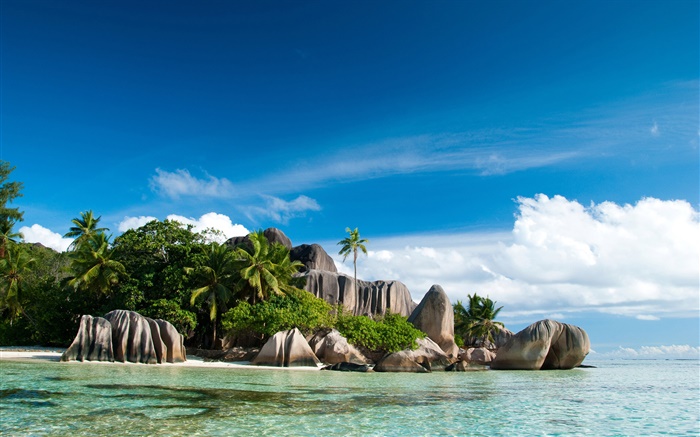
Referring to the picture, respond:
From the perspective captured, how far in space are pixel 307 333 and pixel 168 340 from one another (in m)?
7.13

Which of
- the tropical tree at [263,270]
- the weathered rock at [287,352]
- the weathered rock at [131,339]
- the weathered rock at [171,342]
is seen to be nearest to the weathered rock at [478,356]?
the weathered rock at [287,352]

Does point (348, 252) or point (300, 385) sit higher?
point (348, 252)

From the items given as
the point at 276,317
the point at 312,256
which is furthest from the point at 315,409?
the point at 312,256

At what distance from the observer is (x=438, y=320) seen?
101ft

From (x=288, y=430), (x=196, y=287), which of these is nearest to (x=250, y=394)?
(x=288, y=430)

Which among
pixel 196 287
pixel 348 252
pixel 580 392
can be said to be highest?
pixel 348 252

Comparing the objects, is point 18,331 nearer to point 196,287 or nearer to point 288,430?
point 196,287

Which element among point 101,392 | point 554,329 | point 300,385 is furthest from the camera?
point 554,329

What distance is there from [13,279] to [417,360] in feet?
77.0

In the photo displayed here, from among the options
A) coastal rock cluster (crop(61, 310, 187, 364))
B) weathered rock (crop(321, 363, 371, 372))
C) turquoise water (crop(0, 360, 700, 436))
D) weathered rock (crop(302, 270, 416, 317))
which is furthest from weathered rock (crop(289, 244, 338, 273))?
turquoise water (crop(0, 360, 700, 436))

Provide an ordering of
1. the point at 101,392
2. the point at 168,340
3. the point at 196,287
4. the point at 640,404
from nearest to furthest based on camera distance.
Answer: the point at 101,392 → the point at 640,404 → the point at 168,340 → the point at 196,287

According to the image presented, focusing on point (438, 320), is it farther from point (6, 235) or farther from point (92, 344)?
point (6, 235)

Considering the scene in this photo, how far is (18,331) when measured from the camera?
30.9 metres

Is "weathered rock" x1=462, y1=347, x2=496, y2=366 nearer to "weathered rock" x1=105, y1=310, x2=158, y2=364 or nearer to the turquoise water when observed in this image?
the turquoise water
